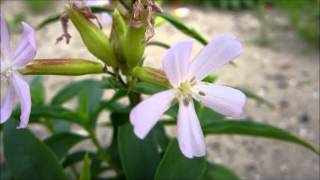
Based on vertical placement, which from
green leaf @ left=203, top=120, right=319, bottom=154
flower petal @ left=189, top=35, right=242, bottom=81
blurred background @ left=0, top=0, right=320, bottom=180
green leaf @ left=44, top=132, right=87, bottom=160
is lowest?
blurred background @ left=0, top=0, right=320, bottom=180

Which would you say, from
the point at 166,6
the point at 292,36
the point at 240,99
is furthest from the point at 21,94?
the point at 166,6

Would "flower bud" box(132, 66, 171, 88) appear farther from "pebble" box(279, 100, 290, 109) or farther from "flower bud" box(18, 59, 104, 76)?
"pebble" box(279, 100, 290, 109)

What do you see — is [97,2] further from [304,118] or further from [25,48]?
[304,118]

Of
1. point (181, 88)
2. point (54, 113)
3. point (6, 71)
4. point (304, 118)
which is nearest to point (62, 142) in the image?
point (54, 113)

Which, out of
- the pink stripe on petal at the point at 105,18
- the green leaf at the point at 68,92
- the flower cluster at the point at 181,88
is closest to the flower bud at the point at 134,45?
the flower cluster at the point at 181,88

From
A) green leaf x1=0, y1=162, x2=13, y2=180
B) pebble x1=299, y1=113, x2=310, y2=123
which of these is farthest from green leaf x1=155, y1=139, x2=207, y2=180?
pebble x1=299, y1=113, x2=310, y2=123

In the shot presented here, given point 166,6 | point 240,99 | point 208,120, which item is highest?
point 240,99

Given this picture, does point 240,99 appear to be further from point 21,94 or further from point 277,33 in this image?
point 277,33
